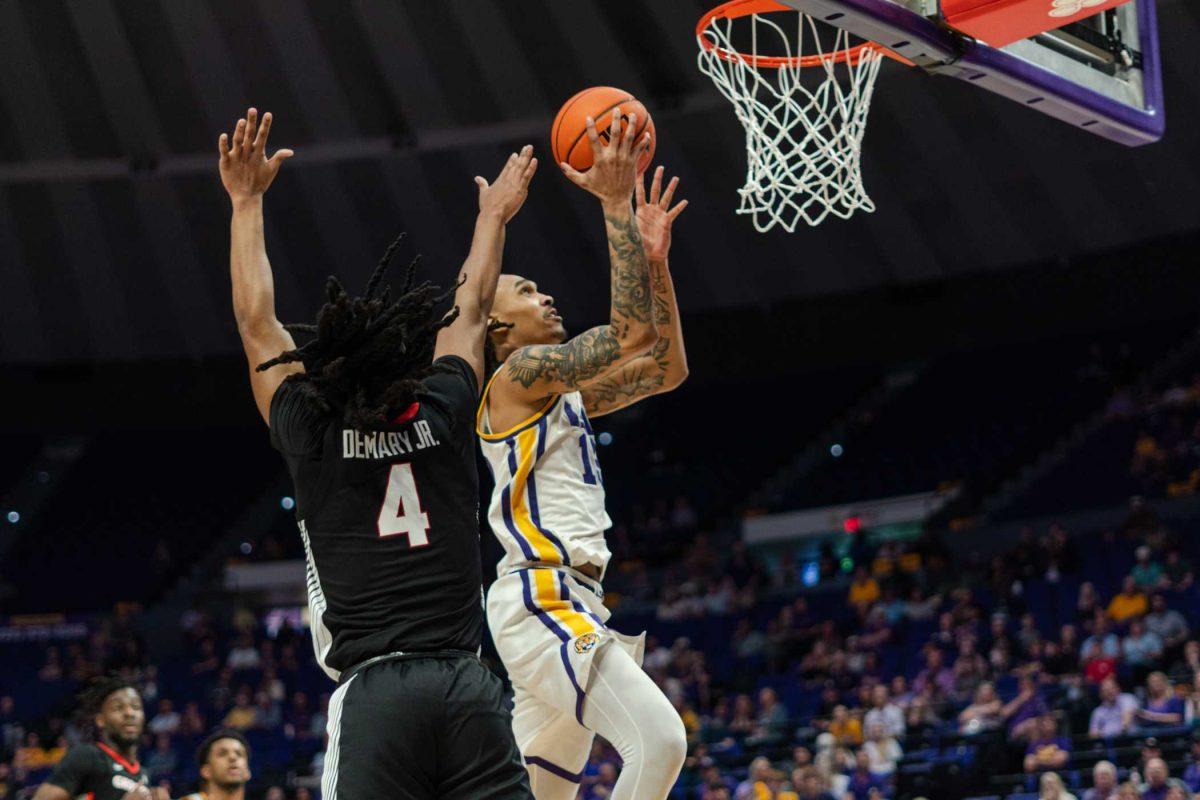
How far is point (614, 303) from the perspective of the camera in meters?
5.00

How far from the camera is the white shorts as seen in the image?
16.4 feet

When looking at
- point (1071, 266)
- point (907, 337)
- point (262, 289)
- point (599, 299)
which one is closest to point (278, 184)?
point (599, 299)

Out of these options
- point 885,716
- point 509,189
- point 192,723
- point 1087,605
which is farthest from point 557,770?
point 192,723

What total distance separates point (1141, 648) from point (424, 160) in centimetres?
1123

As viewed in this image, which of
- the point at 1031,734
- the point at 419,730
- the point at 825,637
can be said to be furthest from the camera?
the point at 825,637

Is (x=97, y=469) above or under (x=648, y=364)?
above

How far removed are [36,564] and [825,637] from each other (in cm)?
1348

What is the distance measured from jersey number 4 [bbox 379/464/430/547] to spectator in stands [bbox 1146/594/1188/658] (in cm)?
1142

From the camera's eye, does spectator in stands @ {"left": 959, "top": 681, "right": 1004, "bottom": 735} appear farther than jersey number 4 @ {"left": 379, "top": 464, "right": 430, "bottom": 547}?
Yes

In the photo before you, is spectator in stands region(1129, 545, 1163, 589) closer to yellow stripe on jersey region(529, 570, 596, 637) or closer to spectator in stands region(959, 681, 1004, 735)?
spectator in stands region(959, 681, 1004, 735)

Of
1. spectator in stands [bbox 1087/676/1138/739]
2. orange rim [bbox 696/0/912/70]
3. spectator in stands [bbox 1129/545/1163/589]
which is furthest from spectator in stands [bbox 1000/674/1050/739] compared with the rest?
orange rim [bbox 696/0/912/70]

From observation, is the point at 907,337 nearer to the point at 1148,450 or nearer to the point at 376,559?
the point at 1148,450

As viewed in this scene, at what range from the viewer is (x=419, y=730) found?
11.4ft

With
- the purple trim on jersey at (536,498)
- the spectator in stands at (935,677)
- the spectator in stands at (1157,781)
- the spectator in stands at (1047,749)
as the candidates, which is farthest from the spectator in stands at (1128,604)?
the purple trim on jersey at (536,498)
